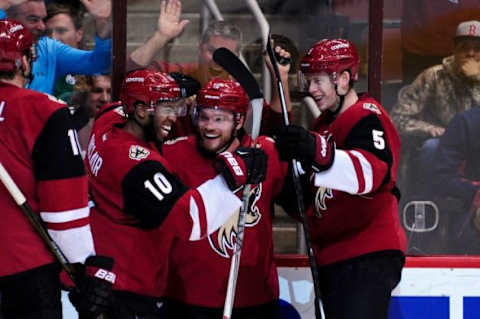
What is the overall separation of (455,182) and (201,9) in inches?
46.2

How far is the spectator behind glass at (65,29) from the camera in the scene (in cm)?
468

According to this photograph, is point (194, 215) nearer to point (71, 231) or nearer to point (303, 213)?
point (71, 231)

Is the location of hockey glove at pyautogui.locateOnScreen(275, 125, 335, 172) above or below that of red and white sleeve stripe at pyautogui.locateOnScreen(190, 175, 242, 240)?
above

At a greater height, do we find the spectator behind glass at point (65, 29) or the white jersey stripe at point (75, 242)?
the spectator behind glass at point (65, 29)

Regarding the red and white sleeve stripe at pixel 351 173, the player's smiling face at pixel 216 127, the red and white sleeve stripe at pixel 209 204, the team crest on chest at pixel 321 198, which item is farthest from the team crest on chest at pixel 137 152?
the team crest on chest at pixel 321 198

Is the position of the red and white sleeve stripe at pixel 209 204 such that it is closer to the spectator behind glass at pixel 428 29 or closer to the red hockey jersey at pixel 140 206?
the red hockey jersey at pixel 140 206

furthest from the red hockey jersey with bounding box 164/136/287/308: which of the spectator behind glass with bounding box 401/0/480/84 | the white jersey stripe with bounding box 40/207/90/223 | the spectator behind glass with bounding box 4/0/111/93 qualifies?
the spectator behind glass with bounding box 401/0/480/84

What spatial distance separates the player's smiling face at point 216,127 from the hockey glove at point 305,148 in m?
0.30

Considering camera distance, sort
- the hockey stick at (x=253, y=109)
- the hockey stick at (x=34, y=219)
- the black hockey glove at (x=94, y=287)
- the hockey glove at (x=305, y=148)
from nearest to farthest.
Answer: the hockey stick at (x=34, y=219) → the black hockey glove at (x=94, y=287) → the hockey glove at (x=305, y=148) → the hockey stick at (x=253, y=109)

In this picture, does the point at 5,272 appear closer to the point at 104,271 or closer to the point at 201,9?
the point at 104,271

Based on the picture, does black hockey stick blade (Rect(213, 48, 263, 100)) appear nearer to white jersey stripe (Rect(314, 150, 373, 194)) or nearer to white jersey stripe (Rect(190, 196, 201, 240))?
white jersey stripe (Rect(314, 150, 373, 194))

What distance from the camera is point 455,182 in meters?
4.79

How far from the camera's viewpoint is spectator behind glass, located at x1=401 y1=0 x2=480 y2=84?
477cm

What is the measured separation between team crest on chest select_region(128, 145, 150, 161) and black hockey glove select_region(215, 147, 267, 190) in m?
0.24
